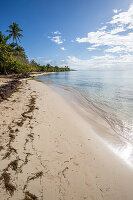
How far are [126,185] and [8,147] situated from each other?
3721 millimetres

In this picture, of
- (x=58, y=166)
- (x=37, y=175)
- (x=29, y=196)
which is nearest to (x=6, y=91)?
(x=37, y=175)

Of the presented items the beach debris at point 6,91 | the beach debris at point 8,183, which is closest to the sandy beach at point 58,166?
the beach debris at point 8,183

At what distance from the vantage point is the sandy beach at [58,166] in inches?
82.4

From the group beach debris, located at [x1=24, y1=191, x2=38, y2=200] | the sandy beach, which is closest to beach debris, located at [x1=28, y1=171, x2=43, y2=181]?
the sandy beach

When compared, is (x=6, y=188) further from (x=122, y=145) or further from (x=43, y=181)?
(x=122, y=145)

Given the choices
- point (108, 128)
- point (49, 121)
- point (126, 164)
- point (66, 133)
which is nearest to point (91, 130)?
point (108, 128)

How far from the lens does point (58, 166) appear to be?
2.65m

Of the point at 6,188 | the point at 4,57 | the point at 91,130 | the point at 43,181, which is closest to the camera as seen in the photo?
the point at 6,188

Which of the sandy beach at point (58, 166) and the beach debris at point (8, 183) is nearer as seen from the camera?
the beach debris at point (8, 183)

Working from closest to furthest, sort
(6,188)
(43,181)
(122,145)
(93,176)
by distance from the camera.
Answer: (6,188) < (43,181) < (93,176) < (122,145)

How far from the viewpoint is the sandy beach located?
2092 mm

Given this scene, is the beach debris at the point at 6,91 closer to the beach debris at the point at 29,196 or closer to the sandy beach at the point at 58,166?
the sandy beach at the point at 58,166

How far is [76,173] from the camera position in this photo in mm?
2520

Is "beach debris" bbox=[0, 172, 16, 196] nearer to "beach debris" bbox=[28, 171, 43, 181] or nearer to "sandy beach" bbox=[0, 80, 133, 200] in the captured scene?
"sandy beach" bbox=[0, 80, 133, 200]
